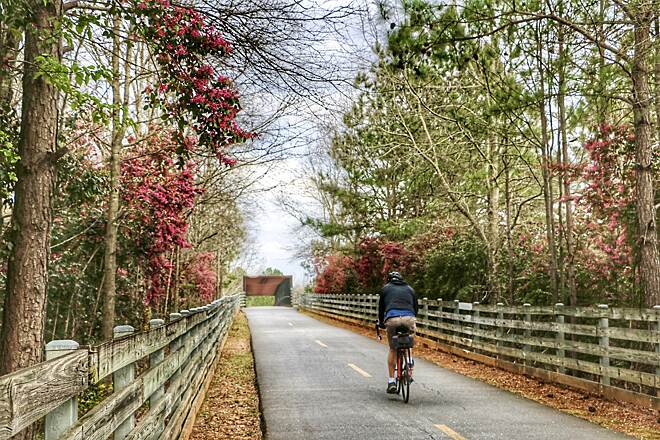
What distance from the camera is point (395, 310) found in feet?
35.2

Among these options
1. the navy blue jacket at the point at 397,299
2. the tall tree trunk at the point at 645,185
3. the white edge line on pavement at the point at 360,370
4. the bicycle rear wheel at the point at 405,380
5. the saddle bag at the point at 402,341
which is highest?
the tall tree trunk at the point at 645,185

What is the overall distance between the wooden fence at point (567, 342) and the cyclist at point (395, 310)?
111 inches

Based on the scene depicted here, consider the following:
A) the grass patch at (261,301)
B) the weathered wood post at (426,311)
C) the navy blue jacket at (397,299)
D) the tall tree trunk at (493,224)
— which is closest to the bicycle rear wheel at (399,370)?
the navy blue jacket at (397,299)

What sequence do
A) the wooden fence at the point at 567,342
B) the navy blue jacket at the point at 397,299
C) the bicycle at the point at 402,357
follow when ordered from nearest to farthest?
the wooden fence at the point at 567,342
the bicycle at the point at 402,357
the navy blue jacket at the point at 397,299

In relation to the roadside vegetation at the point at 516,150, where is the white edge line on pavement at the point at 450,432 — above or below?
below

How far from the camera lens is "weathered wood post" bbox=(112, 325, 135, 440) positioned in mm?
4219

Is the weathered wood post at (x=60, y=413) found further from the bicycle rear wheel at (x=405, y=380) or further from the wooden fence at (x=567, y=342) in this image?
the wooden fence at (x=567, y=342)

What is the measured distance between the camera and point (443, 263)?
2136 cm

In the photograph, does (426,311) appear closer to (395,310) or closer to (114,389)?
(395,310)

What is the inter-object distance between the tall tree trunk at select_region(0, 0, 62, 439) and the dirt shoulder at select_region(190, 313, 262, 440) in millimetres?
2411

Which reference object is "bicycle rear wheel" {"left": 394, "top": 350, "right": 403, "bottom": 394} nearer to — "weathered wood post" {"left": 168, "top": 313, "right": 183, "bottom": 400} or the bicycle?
the bicycle

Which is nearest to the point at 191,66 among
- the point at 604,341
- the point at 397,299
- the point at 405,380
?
the point at 397,299

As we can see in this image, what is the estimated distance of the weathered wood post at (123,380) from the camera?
4219 millimetres

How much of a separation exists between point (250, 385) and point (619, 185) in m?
8.70
